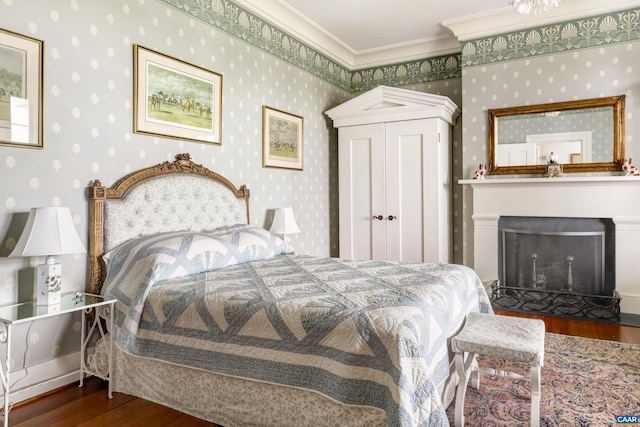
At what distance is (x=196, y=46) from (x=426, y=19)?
7.66 ft

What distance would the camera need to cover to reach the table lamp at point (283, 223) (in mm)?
3822

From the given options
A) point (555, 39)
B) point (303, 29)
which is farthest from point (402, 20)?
point (555, 39)

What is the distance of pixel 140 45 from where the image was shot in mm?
2770

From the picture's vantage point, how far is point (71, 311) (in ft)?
6.81

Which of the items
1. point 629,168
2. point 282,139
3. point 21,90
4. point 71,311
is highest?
point 282,139

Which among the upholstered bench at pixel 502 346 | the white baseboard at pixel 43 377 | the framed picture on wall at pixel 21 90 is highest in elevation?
the framed picture on wall at pixel 21 90

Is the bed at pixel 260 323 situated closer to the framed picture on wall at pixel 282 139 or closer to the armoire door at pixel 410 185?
the framed picture on wall at pixel 282 139

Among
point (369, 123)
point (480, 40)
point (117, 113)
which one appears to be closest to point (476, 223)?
point (369, 123)

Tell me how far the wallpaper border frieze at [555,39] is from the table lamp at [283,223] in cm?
244

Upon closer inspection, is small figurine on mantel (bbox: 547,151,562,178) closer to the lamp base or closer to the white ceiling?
the white ceiling

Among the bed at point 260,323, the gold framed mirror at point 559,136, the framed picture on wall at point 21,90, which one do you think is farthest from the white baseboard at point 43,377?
the gold framed mirror at point 559,136

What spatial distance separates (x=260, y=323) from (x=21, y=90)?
1.75m

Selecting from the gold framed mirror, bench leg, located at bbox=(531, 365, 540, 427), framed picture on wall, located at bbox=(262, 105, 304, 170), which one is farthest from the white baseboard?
the gold framed mirror

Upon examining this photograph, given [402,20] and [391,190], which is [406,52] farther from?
[391,190]
